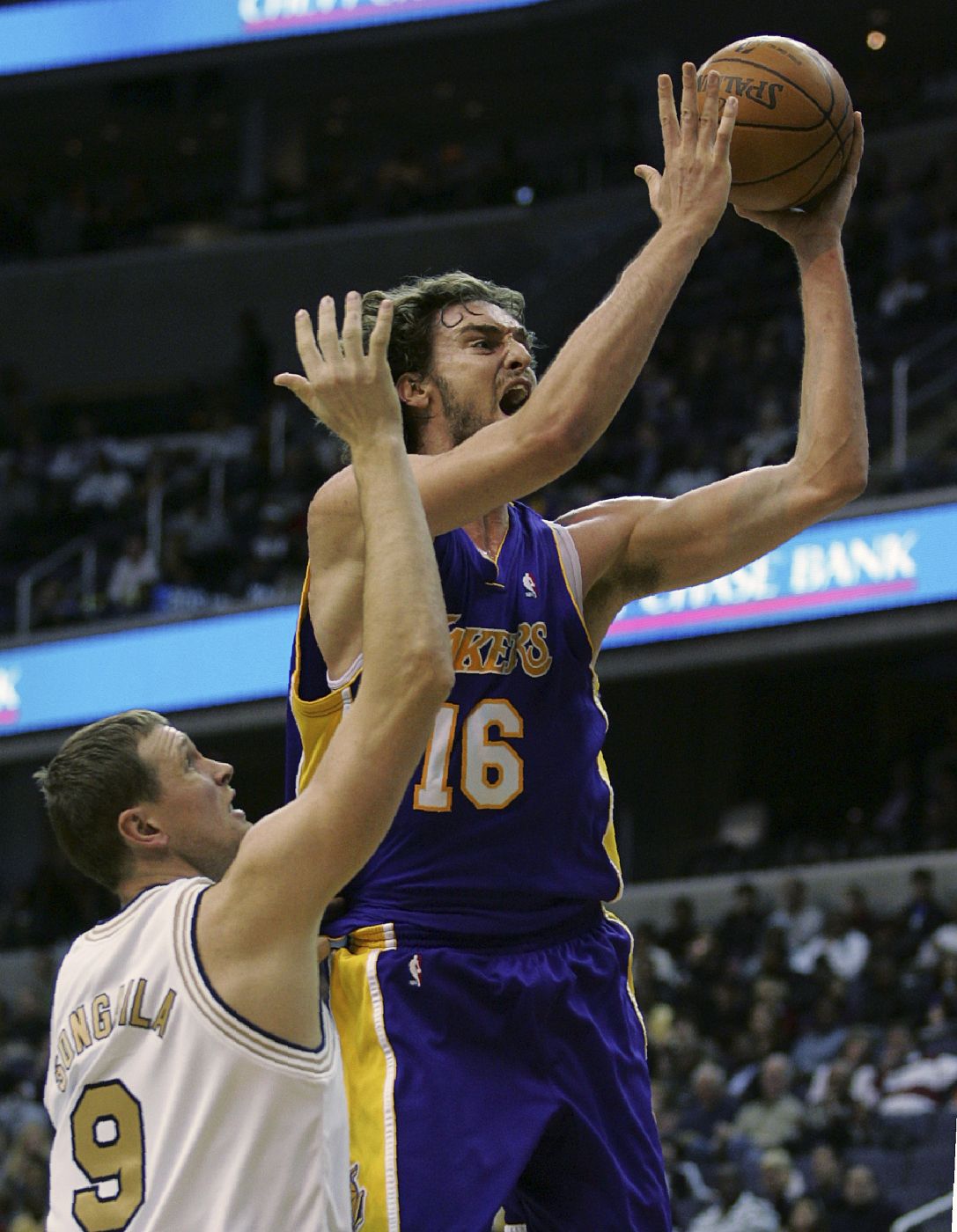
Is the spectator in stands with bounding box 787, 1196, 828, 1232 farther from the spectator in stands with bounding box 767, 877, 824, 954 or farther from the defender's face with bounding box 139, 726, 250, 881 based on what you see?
the defender's face with bounding box 139, 726, 250, 881

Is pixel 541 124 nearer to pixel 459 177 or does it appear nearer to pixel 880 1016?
pixel 459 177

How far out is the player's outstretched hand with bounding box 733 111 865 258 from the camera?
13.9 ft

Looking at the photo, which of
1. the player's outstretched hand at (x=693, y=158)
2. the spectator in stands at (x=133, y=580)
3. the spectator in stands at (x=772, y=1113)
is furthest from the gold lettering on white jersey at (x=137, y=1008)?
the spectator in stands at (x=133, y=580)

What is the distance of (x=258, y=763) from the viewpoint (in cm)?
2144

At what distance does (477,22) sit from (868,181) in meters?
4.83

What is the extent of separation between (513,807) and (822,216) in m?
1.46

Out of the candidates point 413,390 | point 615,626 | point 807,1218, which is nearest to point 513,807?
point 413,390

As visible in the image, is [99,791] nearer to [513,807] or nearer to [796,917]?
[513,807]

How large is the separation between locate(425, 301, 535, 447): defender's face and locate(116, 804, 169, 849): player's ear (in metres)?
1.23

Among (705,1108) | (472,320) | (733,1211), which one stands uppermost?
(472,320)

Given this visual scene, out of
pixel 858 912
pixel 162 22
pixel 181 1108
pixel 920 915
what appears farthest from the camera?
pixel 162 22

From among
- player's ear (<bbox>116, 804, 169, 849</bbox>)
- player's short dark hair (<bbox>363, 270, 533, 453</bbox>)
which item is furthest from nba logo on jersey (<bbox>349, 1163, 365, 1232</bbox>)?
player's short dark hair (<bbox>363, 270, 533, 453</bbox>)

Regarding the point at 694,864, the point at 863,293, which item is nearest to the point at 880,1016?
the point at 694,864

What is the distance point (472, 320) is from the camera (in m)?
4.20
